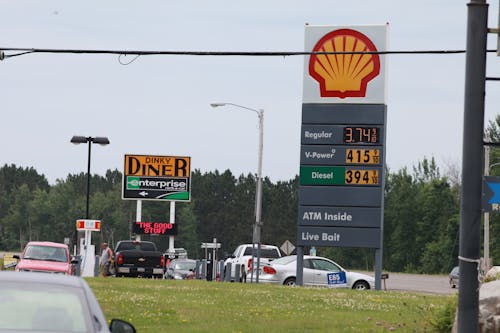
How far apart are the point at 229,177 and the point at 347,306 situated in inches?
6713

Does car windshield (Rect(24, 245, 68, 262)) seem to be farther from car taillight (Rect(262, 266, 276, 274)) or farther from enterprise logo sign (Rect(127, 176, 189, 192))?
enterprise logo sign (Rect(127, 176, 189, 192))

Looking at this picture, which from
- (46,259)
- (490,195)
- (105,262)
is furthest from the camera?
(105,262)

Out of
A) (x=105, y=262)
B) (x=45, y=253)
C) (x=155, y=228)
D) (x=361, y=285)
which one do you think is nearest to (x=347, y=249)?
(x=155, y=228)

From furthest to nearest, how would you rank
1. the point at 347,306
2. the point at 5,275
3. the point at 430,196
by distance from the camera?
the point at 430,196, the point at 347,306, the point at 5,275

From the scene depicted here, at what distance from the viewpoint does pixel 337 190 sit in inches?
1467

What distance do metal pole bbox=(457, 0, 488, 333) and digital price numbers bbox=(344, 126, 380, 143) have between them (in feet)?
78.6

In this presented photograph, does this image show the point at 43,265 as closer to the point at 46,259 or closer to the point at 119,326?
the point at 46,259

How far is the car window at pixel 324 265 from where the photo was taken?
137 ft

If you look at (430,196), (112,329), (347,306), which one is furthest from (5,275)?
(430,196)

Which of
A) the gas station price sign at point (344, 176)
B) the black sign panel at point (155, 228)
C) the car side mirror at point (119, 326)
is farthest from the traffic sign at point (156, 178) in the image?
the car side mirror at point (119, 326)

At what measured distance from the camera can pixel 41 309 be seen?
8.48 meters

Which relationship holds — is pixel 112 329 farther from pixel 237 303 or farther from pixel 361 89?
pixel 361 89

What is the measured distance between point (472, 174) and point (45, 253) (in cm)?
2487

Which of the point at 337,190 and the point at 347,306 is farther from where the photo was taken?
the point at 337,190
